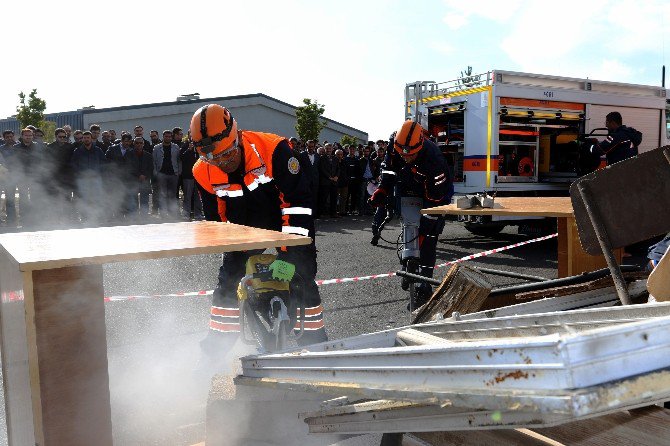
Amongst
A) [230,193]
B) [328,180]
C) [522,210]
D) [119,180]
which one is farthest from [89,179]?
[522,210]

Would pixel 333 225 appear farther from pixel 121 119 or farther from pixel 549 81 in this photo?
pixel 121 119

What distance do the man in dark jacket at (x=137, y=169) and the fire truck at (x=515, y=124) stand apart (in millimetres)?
5547

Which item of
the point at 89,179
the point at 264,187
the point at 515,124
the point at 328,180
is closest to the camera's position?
the point at 264,187

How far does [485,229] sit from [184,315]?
6.76m

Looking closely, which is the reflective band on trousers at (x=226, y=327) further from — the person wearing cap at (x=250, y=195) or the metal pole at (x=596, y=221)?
the metal pole at (x=596, y=221)

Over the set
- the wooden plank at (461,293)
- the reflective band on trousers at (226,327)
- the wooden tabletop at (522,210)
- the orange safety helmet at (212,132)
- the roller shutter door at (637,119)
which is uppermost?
the roller shutter door at (637,119)

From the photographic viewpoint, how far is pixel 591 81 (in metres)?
10.8

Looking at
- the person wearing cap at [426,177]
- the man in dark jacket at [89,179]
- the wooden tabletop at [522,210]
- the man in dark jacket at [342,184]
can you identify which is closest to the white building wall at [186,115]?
the man in dark jacket at [342,184]

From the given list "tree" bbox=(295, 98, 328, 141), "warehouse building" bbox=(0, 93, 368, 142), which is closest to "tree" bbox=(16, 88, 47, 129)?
"warehouse building" bbox=(0, 93, 368, 142)

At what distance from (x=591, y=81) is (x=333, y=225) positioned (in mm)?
5804

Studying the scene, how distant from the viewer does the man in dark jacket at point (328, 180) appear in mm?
13922

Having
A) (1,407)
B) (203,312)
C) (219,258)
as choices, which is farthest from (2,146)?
(1,407)

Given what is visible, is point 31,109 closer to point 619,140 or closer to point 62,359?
point 619,140

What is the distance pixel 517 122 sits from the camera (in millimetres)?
10211
